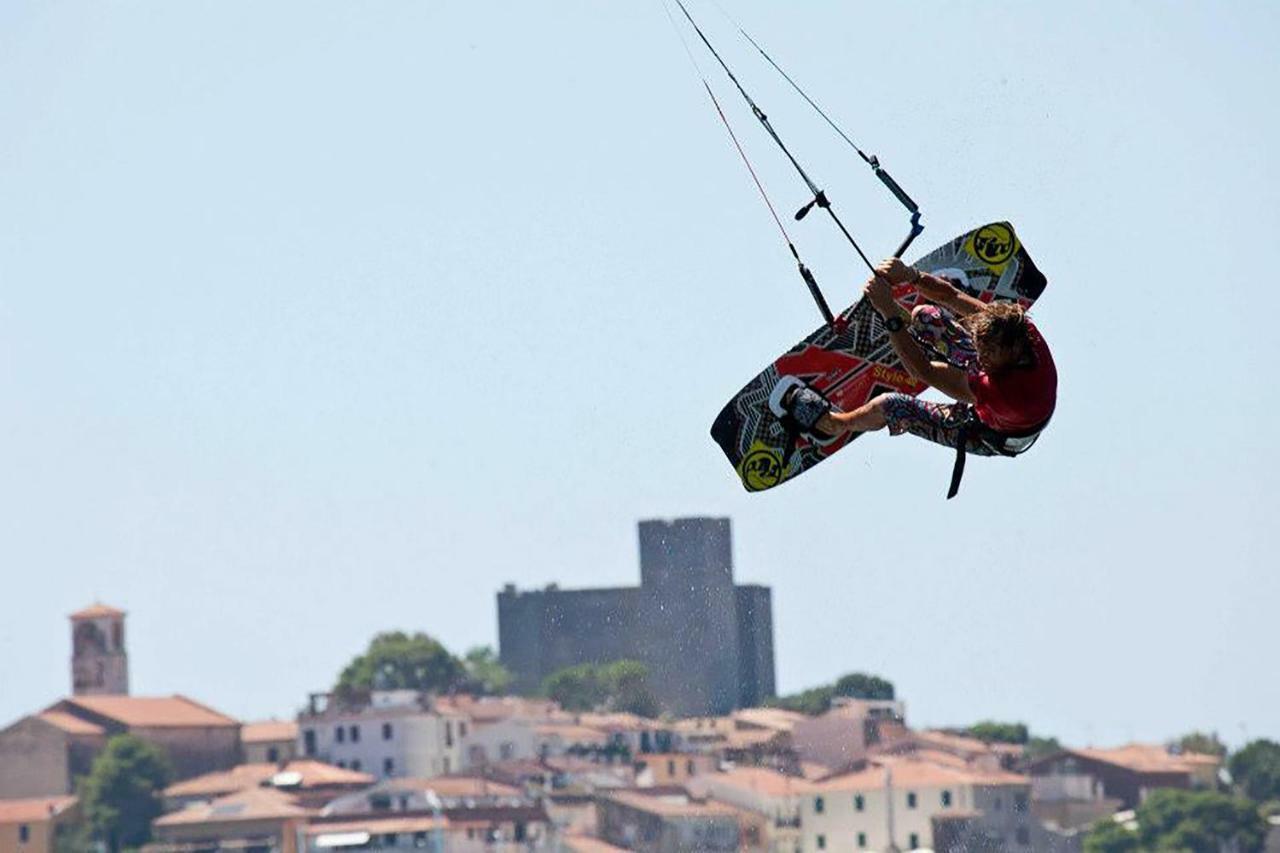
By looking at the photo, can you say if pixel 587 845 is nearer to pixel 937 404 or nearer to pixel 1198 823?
pixel 1198 823

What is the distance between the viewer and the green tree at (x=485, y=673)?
9881 cm

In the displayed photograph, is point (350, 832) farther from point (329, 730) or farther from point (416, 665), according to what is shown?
point (416, 665)

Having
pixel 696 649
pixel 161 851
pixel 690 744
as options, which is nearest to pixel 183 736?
pixel 161 851

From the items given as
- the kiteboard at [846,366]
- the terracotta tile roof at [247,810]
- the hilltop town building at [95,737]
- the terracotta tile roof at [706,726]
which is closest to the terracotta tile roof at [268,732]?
the hilltop town building at [95,737]

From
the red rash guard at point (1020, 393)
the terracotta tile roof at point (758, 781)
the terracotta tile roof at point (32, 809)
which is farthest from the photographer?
the terracotta tile roof at point (32, 809)

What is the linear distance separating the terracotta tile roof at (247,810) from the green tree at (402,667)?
61.5 feet

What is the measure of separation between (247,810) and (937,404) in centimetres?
6272

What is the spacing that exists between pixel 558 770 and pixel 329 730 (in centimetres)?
1276

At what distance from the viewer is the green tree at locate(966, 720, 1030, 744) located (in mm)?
87750

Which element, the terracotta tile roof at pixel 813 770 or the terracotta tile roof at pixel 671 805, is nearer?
the terracotta tile roof at pixel 671 805

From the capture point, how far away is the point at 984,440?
1052 cm

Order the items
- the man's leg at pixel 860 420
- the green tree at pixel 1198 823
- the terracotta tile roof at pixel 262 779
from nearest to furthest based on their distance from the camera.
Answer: the man's leg at pixel 860 420, the green tree at pixel 1198 823, the terracotta tile roof at pixel 262 779

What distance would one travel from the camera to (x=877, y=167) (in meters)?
11.2

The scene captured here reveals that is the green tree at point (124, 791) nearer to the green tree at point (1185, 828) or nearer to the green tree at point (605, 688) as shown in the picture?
the green tree at point (605, 688)
